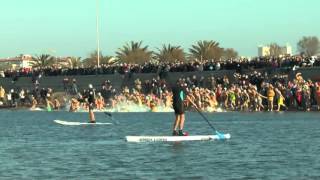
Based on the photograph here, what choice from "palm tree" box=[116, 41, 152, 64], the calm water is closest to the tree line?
"palm tree" box=[116, 41, 152, 64]

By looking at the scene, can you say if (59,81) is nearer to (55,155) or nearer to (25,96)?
(25,96)

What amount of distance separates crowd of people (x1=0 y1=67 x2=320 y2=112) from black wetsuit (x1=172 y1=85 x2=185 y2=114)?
13601mm

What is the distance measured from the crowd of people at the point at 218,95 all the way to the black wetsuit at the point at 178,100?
1360cm

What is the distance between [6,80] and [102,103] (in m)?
25.8

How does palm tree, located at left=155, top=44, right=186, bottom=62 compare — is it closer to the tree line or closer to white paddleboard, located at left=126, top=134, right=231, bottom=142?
the tree line

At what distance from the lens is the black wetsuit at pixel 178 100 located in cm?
2508

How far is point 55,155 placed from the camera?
20484mm

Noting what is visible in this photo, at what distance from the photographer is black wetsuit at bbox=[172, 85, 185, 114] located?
2508cm

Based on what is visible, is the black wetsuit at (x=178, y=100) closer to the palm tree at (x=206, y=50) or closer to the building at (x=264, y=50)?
the palm tree at (x=206, y=50)

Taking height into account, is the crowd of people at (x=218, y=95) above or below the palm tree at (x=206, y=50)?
below

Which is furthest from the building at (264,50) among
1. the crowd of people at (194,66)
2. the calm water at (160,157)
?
the calm water at (160,157)

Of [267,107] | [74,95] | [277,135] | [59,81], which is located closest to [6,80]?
[59,81]

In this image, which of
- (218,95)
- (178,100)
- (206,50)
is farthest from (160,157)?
(206,50)

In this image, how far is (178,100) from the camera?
989 inches
